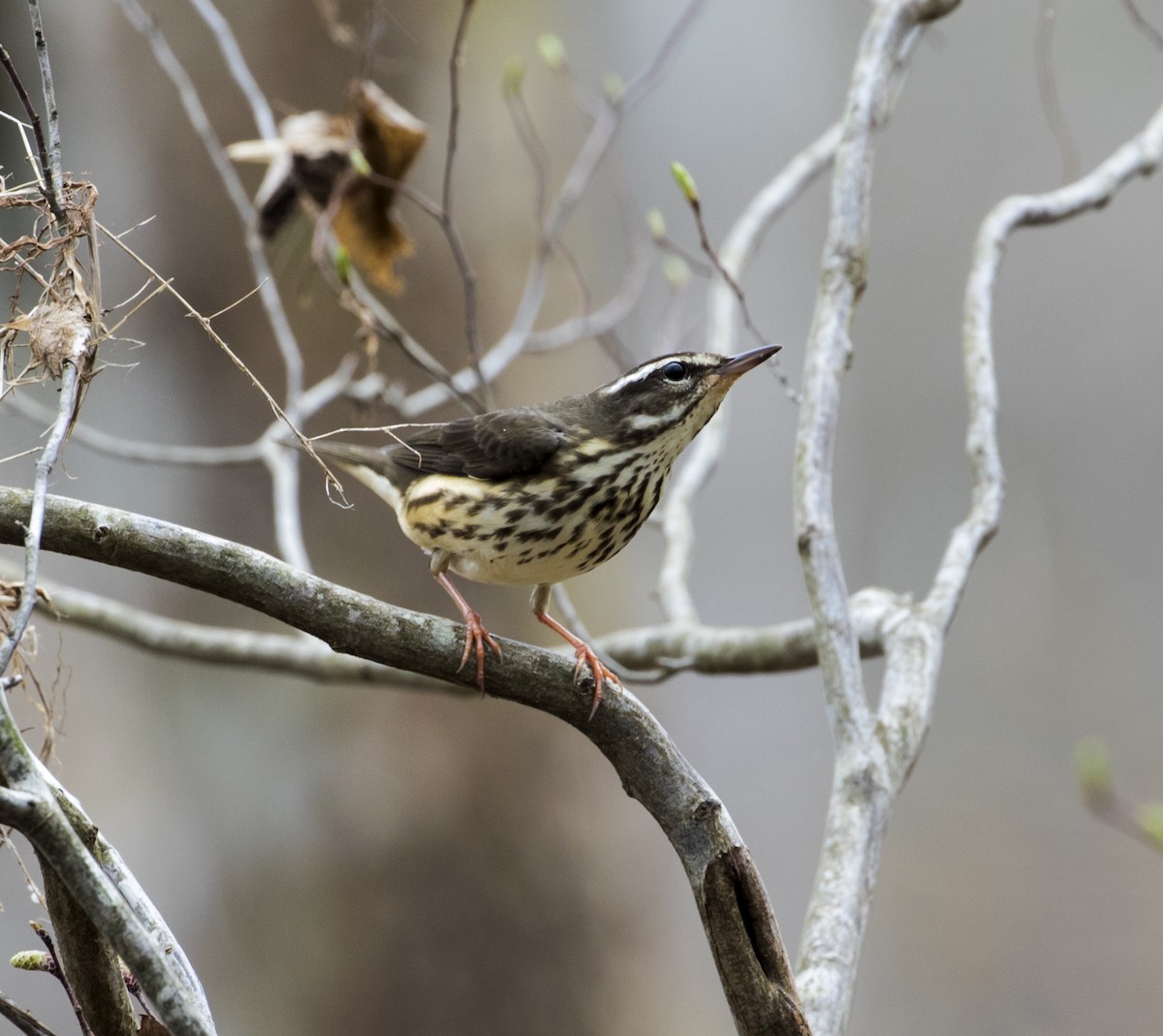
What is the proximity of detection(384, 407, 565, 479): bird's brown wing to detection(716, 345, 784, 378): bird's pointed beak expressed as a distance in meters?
0.37

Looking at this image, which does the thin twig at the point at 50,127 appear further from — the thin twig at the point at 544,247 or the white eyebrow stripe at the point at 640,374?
the thin twig at the point at 544,247

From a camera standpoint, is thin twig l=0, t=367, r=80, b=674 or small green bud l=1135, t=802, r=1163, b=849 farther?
small green bud l=1135, t=802, r=1163, b=849

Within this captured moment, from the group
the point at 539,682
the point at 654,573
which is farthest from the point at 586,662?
the point at 654,573

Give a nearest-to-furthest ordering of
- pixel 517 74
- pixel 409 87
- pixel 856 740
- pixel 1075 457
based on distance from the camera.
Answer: pixel 856 740
pixel 517 74
pixel 409 87
pixel 1075 457

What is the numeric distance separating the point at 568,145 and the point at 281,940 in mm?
4393

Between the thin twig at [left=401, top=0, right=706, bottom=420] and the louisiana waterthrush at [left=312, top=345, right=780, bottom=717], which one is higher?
the thin twig at [left=401, top=0, right=706, bottom=420]

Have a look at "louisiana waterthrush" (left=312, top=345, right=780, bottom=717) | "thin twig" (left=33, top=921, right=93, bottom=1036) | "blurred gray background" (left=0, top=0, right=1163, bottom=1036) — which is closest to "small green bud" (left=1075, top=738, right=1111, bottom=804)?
→ "louisiana waterthrush" (left=312, top=345, right=780, bottom=717)

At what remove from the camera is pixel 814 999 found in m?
1.90

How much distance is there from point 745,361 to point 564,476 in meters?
0.43

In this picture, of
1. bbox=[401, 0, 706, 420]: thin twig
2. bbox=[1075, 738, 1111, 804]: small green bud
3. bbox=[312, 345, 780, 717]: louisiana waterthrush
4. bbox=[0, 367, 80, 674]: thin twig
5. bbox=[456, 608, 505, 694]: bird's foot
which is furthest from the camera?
bbox=[401, 0, 706, 420]: thin twig

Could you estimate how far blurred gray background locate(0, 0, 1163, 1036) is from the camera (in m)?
5.19

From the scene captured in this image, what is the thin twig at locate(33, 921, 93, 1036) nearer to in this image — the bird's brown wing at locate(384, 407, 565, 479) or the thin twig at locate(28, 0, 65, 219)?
the thin twig at locate(28, 0, 65, 219)

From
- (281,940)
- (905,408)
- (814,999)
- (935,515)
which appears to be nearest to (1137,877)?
(935,515)

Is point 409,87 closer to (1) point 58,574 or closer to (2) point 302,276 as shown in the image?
(2) point 302,276
